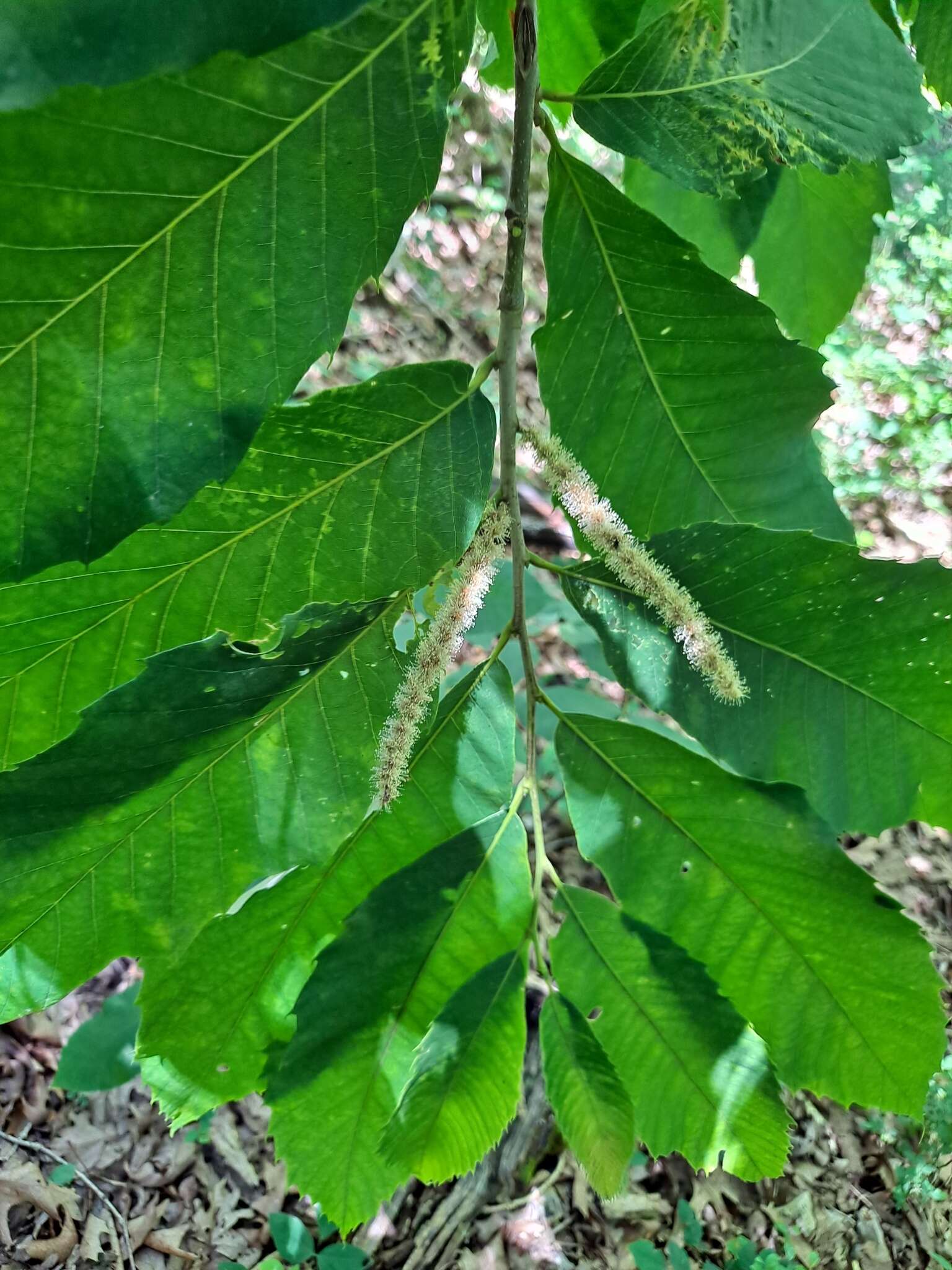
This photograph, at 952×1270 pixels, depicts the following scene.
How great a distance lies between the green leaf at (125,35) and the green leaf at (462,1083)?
2.16 feet

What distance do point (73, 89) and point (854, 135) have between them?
521 mm

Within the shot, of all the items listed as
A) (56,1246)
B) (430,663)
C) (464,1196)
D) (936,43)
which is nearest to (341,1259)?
(464,1196)

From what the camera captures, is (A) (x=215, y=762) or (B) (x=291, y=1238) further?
(B) (x=291, y=1238)

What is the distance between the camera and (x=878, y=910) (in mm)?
704

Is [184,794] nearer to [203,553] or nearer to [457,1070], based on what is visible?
[203,553]

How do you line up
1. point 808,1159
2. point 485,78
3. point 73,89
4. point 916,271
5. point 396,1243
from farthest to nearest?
point 916,271 → point 808,1159 → point 396,1243 → point 485,78 → point 73,89

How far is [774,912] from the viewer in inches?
28.5

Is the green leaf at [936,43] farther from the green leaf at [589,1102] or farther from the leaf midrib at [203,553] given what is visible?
the green leaf at [589,1102]

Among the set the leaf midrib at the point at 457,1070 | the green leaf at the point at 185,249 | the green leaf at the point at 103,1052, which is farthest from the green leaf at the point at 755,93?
the green leaf at the point at 103,1052


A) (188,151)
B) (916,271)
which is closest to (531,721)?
(188,151)

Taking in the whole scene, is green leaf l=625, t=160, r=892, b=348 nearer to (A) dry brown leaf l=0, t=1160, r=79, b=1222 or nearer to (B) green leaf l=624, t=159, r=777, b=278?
(B) green leaf l=624, t=159, r=777, b=278

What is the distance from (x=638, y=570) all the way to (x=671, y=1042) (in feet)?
1.33

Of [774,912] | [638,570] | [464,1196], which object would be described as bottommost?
[464,1196]

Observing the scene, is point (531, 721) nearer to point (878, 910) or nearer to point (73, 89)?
point (878, 910)
